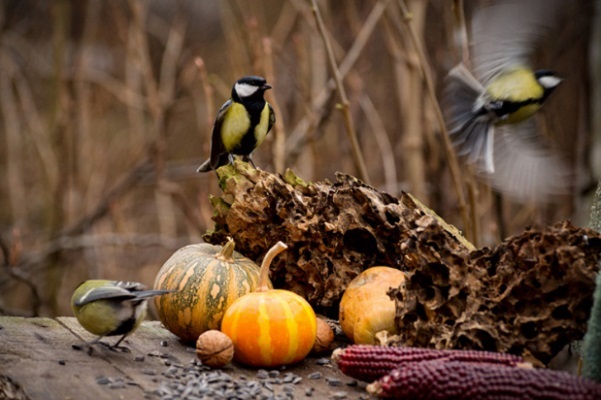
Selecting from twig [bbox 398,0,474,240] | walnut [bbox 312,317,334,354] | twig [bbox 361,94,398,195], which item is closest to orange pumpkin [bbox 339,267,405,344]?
walnut [bbox 312,317,334,354]

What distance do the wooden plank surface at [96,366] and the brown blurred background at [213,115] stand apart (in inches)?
40.6

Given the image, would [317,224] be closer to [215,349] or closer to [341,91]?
[215,349]

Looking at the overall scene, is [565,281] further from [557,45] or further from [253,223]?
[557,45]

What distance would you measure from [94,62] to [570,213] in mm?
4254

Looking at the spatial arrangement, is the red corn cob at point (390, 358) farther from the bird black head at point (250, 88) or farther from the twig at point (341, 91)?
the twig at point (341, 91)

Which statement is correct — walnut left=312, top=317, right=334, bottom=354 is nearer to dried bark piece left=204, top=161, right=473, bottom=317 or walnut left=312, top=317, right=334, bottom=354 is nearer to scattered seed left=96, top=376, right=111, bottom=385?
dried bark piece left=204, top=161, right=473, bottom=317

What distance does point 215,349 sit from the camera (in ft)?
5.37

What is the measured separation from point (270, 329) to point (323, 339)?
0.19m

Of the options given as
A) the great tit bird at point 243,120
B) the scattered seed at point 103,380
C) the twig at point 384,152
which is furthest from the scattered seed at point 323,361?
the twig at point 384,152

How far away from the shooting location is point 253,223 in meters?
1.96

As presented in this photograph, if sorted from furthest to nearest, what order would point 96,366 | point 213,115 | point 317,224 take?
point 213,115 → point 317,224 → point 96,366

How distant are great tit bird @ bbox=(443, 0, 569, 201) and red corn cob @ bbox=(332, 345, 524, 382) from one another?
0.70 metres

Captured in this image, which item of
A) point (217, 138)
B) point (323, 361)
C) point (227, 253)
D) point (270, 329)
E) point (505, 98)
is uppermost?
point (505, 98)

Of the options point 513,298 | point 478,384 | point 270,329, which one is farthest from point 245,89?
point 478,384
